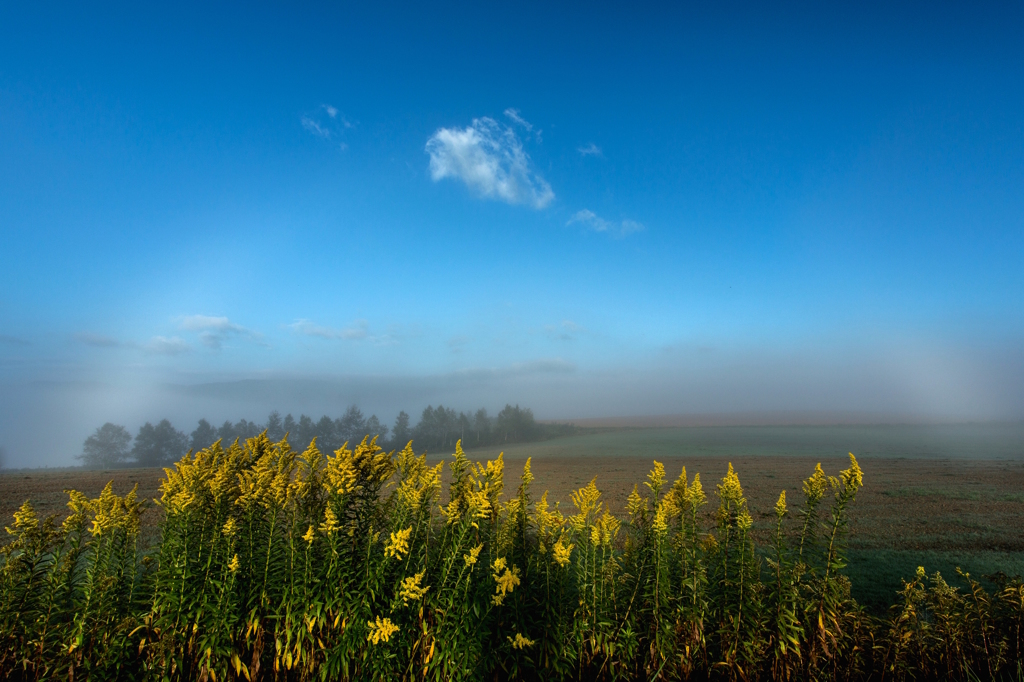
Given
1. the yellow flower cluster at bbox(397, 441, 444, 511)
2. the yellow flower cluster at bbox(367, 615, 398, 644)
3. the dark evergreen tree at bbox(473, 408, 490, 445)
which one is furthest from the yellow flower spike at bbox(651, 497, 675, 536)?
the dark evergreen tree at bbox(473, 408, 490, 445)

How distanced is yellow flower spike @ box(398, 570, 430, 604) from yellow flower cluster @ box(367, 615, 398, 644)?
165 mm

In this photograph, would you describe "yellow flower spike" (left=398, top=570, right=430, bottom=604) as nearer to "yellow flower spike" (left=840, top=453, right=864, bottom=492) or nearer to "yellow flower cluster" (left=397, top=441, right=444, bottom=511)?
"yellow flower cluster" (left=397, top=441, right=444, bottom=511)

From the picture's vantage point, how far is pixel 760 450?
31.6 meters

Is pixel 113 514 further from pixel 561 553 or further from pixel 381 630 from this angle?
pixel 561 553

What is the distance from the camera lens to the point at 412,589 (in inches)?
118

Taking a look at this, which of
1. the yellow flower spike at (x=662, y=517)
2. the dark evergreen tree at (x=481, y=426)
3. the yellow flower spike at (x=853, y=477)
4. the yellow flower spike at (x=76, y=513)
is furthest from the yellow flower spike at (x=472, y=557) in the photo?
the dark evergreen tree at (x=481, y=426)

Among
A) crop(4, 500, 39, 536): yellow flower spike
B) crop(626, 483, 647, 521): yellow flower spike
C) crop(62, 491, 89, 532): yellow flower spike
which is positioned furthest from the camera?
crop(626, 483, 647, 521): yellow flower spike


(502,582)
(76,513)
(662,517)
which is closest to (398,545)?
(502,582)

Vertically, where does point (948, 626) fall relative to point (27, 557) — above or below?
below

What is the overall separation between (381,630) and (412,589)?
306 mm

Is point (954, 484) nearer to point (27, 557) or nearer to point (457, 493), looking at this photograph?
point (457, 493)

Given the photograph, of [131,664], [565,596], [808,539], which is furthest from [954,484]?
[131,664]

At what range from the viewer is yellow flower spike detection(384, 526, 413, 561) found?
3.04 m

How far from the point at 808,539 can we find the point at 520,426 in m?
52.1
